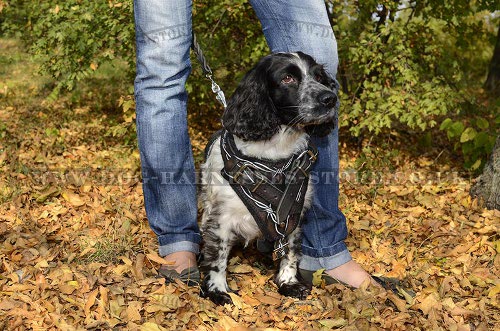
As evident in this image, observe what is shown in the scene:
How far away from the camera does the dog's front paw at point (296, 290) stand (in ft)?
10.2

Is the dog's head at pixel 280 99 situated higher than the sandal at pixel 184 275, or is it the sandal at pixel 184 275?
the dog's head at pixel 280 99

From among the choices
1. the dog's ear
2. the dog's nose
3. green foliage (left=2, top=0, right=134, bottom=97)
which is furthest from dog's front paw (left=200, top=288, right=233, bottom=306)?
green foliage (left=2, top=0, right=134, bottom=97)

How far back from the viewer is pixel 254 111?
118 inches

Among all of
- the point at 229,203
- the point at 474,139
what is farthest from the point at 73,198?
the point at 474,139

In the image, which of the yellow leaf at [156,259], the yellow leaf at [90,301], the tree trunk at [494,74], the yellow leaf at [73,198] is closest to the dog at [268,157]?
the yellow leaf at [156,259]

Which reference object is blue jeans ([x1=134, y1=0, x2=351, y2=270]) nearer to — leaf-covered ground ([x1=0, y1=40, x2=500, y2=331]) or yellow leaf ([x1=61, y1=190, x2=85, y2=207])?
leaf-covered ground ([x1=0, y1=40, x2=500, y2=331])

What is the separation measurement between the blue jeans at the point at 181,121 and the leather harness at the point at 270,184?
21 centimetres

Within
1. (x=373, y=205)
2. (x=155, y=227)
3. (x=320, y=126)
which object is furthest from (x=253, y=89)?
(x=373, y=205)

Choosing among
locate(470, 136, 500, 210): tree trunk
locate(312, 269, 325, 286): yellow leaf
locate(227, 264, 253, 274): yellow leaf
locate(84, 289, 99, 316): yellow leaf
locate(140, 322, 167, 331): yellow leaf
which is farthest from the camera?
locate(470, 136, 500, 210): tree trunk

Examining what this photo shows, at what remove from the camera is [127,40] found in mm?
5320

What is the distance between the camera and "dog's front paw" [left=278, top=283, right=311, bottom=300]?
10.2 feet

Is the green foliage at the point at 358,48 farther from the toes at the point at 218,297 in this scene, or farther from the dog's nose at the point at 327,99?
the toes at the point at 218,297

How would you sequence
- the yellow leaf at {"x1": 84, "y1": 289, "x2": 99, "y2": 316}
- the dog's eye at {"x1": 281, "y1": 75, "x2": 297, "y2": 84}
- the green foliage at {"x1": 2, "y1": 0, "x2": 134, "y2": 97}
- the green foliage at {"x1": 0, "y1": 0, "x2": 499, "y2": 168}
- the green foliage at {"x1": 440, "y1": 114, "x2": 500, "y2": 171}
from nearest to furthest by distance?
the yellow leaf at {"x1": 84, "y1": 289, "x2": 99, "y2": 316}, the dog's eye at {"x1": 281, "y1": 75, "x2": 297, "y2": 84}, the green foliage at {"x1": 440, "y1": 114, "x2": 500, "y2": 171}, the green foliage at {"x1": 2, "y1": 0, "x2": 134, "y2": 97}, the green foliage at {"x1": 0, "y1": 0, "x2": 499, "y2": 168}

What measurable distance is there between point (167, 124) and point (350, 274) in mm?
1379
